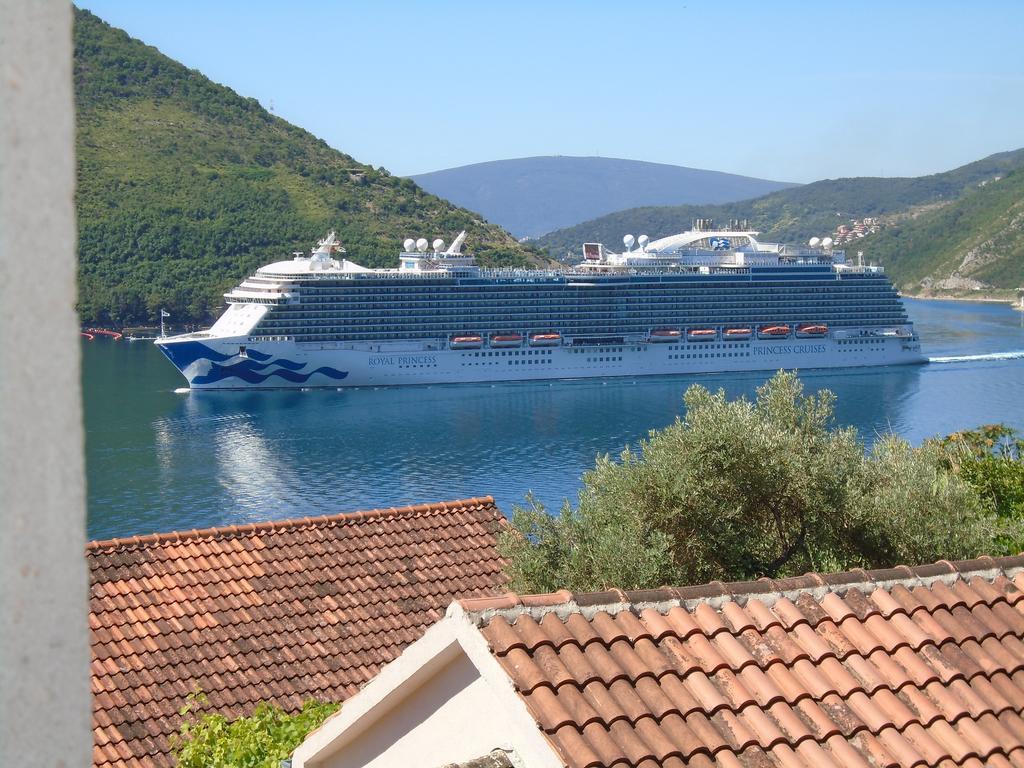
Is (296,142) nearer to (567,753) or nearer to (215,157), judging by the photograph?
(215,157)

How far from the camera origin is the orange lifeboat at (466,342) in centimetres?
5097

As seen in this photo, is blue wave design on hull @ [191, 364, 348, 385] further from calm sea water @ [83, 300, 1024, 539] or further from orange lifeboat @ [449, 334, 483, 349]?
orange lifeboat @ [449, 334, 483, 349]

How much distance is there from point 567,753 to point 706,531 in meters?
4.64

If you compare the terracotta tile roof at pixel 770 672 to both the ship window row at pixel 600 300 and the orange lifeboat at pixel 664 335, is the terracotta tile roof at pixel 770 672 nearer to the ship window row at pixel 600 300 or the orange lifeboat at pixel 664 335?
the ship window row at pixel 600 300

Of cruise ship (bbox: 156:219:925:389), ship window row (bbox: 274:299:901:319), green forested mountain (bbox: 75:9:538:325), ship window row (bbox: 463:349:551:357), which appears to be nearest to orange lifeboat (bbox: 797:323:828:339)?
cruise ship (bbox: 156:219:925:389)

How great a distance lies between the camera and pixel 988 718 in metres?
3.38

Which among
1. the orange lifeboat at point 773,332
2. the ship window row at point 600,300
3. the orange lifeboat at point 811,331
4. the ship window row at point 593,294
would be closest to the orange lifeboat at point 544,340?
the ship window row at point 600,300

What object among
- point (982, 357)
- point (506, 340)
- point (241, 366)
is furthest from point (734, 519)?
point (982, 357)

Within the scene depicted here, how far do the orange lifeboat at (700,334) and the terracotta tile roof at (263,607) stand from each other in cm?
4610

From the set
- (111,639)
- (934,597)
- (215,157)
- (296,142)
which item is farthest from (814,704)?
(296,142)

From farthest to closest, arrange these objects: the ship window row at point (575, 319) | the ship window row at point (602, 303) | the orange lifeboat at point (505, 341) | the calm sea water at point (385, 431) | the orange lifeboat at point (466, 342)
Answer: the orange lifeboat at point (505, 341), the orange lifeboat at point (466, 342), the ship window row at point (602, 303), the ship window row at point (575, 319), the calm sea water at point (385, 431)

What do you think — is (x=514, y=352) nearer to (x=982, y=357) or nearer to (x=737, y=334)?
(x=737, y=334)

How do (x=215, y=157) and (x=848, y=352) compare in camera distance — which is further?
(x=215, y=157)

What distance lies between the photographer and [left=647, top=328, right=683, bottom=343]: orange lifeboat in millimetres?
54500
